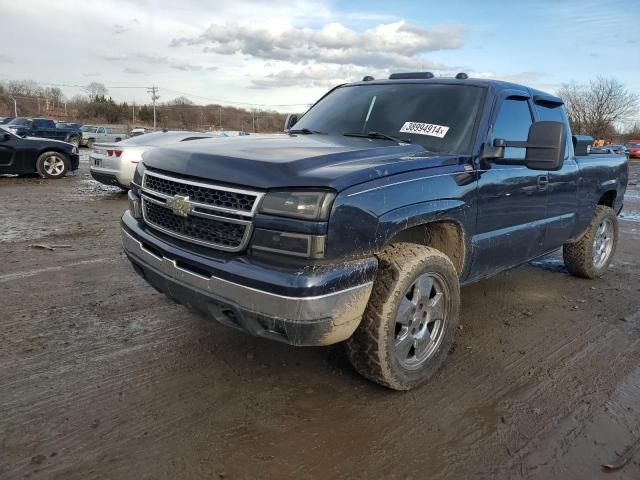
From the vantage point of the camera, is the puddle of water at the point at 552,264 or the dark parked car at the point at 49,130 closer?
the puddle of water at the point at 552,264

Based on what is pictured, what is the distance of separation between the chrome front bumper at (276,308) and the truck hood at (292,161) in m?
0.52

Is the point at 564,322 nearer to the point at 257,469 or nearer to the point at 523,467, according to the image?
the point at 523,467

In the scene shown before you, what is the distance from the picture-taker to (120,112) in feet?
273

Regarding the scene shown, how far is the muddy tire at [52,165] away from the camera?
13.2 meters

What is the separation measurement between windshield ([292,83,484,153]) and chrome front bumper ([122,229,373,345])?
4.76 ft

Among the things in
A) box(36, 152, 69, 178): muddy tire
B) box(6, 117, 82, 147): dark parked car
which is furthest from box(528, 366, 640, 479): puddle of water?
box(6, 117, 82, 147): dark parked car

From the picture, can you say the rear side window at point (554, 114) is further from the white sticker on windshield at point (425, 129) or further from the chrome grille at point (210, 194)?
the chrome grille at point (210, 194)

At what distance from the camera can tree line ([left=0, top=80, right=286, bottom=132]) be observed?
80.2m

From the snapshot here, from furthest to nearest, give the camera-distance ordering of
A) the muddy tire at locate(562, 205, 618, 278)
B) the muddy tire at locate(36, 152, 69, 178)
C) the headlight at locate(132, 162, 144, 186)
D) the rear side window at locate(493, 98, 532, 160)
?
the muddy tire at locate(36, 152, 69, 178) → the muddy tire at locate(562, 205, 618, 278) → the rear side window at locate(493, 98, 532, 160) → the headlight at locate(132, 162, 144, 186)

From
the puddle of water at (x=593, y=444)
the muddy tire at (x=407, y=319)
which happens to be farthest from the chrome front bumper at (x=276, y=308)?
the puddle of water at (x=593, y=444)

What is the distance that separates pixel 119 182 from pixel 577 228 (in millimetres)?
8353

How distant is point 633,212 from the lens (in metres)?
11.1

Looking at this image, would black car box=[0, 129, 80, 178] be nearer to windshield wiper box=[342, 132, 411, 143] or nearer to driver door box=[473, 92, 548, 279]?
windshield wiper box=[342, 132, 411, 143]

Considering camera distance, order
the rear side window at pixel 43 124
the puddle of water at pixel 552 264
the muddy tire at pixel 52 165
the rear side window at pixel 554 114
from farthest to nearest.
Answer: the rear side window at pixel 43 124 < the muddy tire at pixel 52 165 < the puddle of water at pixel 552 264 < the rear side window at pixel 554 114
